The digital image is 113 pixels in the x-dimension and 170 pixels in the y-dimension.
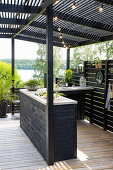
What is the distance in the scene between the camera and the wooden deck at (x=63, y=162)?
4.13 m

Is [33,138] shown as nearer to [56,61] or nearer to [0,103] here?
[0,103]

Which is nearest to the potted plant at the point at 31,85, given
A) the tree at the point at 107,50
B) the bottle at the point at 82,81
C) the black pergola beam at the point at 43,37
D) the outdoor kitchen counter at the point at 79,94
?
the outdoor kitchen counter at the point at 79,94

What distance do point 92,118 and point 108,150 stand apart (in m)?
2.44

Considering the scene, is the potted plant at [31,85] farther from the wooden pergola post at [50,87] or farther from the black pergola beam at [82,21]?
the wooden pergola post at [50,87]

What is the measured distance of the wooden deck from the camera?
4129 millimetres

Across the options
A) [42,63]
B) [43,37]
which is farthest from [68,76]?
[42,63]

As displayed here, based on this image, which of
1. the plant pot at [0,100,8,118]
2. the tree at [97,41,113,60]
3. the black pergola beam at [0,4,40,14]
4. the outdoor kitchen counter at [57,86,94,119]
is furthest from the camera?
the tree at [97,41,113,60]

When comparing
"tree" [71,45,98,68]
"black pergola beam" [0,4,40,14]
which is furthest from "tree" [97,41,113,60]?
"black pergola beam" [0,4,40,14]

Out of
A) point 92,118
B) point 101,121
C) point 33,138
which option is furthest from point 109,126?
point 33,138

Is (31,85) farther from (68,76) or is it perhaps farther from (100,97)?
(68,76)

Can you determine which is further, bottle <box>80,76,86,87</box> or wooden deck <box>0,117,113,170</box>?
bottle <box>80,76,86,87</box>

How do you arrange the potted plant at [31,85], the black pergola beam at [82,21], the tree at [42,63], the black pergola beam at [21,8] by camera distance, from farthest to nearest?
the tree at [42,63] → the potted plant at [31,85] → the black pergola beam at [82,21] → the black pergola beam at [21,8]

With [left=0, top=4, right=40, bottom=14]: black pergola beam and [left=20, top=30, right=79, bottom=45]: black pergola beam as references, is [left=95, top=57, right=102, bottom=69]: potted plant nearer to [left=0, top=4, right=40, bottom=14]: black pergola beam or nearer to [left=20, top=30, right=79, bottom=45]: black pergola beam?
[left=20, top=30, right=79, bottom=45]: black pergola beam

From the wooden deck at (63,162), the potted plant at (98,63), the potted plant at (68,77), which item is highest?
the potted plant at (98,63)
